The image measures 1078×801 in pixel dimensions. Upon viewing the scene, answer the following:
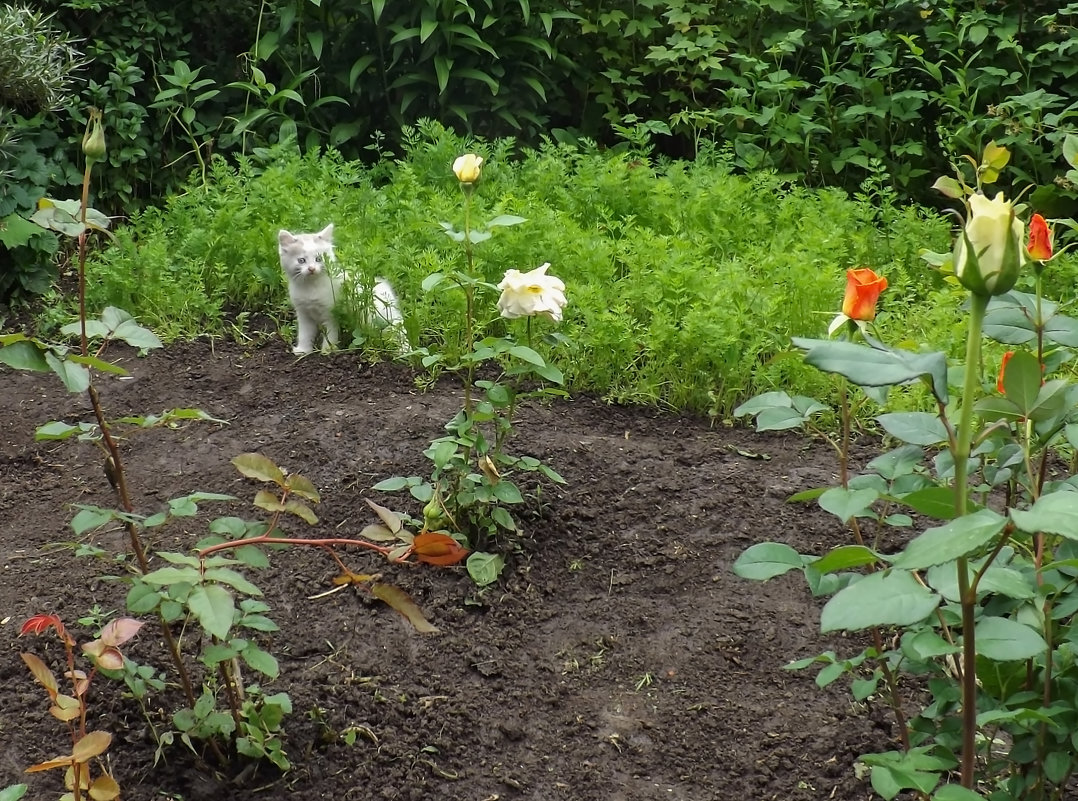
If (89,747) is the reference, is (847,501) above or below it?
above

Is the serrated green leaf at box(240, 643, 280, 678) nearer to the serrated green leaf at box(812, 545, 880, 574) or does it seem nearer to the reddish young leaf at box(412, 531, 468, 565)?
the reddish young leaf at box(412, 531, 468, 565)

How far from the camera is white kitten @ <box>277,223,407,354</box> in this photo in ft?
13.0

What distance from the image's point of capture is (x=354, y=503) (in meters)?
2.93

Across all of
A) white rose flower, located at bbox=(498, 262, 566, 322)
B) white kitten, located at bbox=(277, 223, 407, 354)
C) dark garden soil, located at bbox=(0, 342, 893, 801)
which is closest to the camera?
dark garden soil, located at bbox=(0, 342, 893, 801)

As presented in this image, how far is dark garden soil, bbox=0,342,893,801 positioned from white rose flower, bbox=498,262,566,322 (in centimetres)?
63

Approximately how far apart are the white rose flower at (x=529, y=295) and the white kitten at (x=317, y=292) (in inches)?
57.8

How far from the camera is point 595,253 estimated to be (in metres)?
4.14

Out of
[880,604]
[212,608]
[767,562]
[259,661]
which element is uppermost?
[880,604]

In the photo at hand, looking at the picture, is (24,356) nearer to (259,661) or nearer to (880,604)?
(259,661)

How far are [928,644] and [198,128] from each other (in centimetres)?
541

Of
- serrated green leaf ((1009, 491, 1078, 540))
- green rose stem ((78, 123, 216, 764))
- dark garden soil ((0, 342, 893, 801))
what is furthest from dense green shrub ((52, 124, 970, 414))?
serrated green leaf ((1009, 491, 1078, 540))

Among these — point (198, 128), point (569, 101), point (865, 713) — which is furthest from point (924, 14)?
point (865, 713)

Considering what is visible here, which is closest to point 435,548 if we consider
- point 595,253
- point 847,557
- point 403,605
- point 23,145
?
point 403,605

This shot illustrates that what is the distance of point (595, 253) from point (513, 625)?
6.35ft
